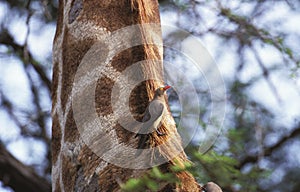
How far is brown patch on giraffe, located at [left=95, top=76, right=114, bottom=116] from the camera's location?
8.34 ft

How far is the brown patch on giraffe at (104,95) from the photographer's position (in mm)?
2541

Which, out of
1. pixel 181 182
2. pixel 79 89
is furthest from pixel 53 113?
pixel 181 182

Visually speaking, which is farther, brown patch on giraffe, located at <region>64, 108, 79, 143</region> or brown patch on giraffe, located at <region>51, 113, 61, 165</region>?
brown patch on giraffe, located at <region>51, 113, 61, 165</region>

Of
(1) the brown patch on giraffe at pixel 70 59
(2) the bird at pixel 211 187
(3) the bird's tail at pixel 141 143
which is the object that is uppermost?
(1) the brown patch on giraffe at pixel 70 59

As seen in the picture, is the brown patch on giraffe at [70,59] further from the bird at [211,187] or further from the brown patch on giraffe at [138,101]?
the bird at [211,187]

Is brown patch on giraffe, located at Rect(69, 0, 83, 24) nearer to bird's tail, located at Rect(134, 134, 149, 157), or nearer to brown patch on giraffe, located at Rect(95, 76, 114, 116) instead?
brown patch on giraffe, located at Rect(95, 76, 114, 116)

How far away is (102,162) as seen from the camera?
236 cm

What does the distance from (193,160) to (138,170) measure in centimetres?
43

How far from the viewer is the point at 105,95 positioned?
259 cm

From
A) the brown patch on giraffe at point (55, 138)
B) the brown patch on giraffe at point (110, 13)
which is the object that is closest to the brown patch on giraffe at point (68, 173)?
the brown patch on giraffe at point (55, 138)

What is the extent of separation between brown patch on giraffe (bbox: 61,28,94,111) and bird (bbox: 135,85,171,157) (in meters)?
0.38

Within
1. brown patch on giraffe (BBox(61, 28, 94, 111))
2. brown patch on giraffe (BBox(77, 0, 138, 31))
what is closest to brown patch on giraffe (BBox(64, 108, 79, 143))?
brown patch on giraffe (BBox(61, 28, 94, 111))

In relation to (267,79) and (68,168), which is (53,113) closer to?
(68,168)

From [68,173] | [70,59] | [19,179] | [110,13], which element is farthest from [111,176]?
[19,179]
